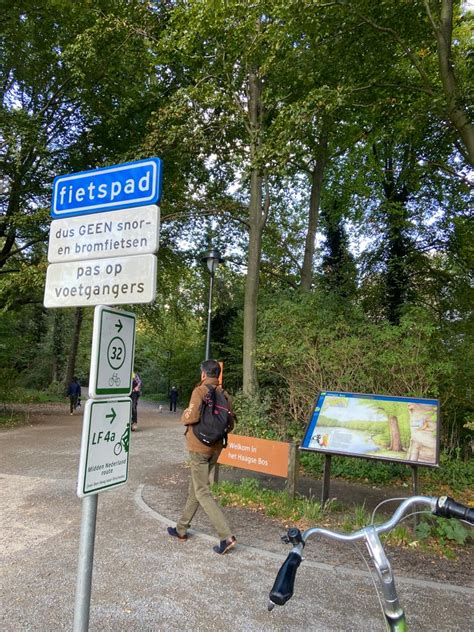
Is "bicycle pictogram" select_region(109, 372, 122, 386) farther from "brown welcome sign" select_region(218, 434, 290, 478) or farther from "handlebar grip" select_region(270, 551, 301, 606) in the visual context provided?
"brown welcome sign" select_region(218, 434, 290, 478)

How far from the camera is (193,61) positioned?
10.4 metres

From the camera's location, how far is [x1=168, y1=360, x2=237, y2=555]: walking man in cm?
433

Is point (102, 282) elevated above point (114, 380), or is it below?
above

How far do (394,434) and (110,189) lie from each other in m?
4.49

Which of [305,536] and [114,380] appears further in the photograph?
[114,380]

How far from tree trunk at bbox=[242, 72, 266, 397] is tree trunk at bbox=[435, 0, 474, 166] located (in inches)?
145

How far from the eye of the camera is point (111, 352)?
7.48 ft

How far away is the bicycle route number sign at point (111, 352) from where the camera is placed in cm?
217

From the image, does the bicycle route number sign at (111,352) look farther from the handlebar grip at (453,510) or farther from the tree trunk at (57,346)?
the tree trunk at (57,346)

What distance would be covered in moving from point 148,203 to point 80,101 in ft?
44.0

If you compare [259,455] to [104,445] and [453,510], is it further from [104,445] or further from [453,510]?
[453,510]

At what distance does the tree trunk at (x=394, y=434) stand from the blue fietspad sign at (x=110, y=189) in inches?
170

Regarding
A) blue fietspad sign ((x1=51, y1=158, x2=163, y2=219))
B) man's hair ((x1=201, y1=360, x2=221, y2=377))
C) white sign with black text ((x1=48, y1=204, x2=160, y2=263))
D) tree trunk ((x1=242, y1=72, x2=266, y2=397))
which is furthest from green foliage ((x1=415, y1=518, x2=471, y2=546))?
tree trunk ((x1=242, y1=72, x2=266, y2=397))

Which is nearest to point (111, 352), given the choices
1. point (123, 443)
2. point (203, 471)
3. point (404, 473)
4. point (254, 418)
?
point (123, 443)
